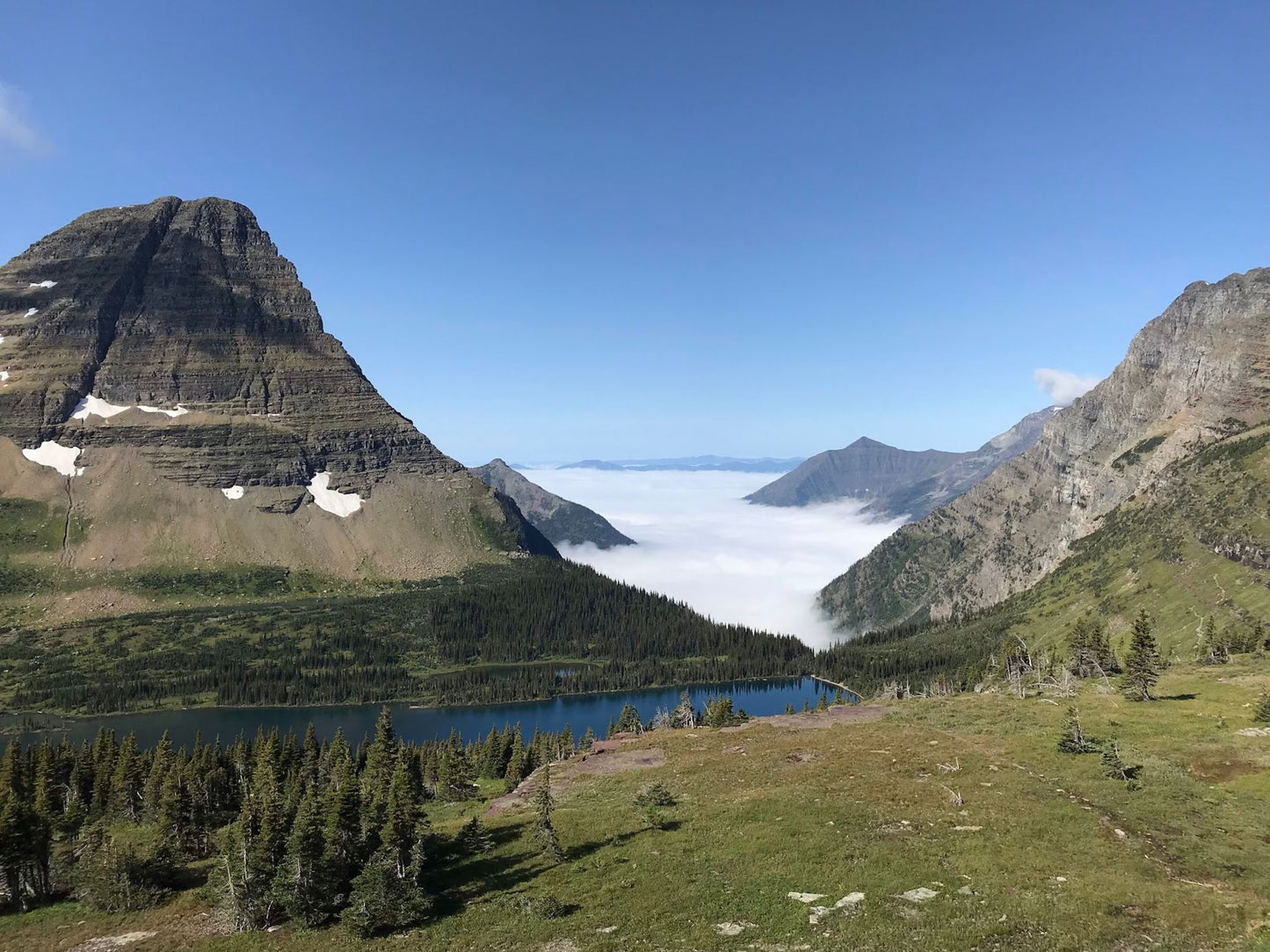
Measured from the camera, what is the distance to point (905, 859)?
1683 inches

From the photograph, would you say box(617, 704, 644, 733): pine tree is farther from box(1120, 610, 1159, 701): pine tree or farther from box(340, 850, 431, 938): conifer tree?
box(340, 850, 431, 938): conifer tree

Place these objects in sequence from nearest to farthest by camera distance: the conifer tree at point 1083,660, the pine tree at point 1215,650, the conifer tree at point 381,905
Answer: the conifer tree at point 381,905, the pine tree at point 1215,650, the conifer tree at point 1083,660

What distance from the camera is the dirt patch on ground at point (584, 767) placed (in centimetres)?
7594

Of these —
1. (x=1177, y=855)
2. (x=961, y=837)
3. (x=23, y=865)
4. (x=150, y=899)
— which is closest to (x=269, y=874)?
(x=150, y=899)

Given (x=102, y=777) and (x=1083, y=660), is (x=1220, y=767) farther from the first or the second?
(x=102, y=777)

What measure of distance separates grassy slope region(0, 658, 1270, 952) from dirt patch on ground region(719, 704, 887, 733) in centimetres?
2254

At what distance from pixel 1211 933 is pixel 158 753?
11810 centimetres

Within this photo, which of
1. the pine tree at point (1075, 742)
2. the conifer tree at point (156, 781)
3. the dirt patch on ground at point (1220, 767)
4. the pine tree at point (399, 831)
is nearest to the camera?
the pine tree at point (399, 831)

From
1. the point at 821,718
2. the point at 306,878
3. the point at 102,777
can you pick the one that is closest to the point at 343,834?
the point at 306,878

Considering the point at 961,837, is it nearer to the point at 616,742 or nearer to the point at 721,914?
the point at 721,914

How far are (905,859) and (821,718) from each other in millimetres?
61482

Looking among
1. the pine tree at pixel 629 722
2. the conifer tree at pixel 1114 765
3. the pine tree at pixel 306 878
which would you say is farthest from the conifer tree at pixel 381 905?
the pine tree at pixel 629 722

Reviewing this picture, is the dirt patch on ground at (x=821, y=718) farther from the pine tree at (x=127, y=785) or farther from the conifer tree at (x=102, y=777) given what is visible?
the conifer tree at (x=102, y=777)

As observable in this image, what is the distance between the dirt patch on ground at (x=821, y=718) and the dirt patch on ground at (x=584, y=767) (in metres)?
15.7
